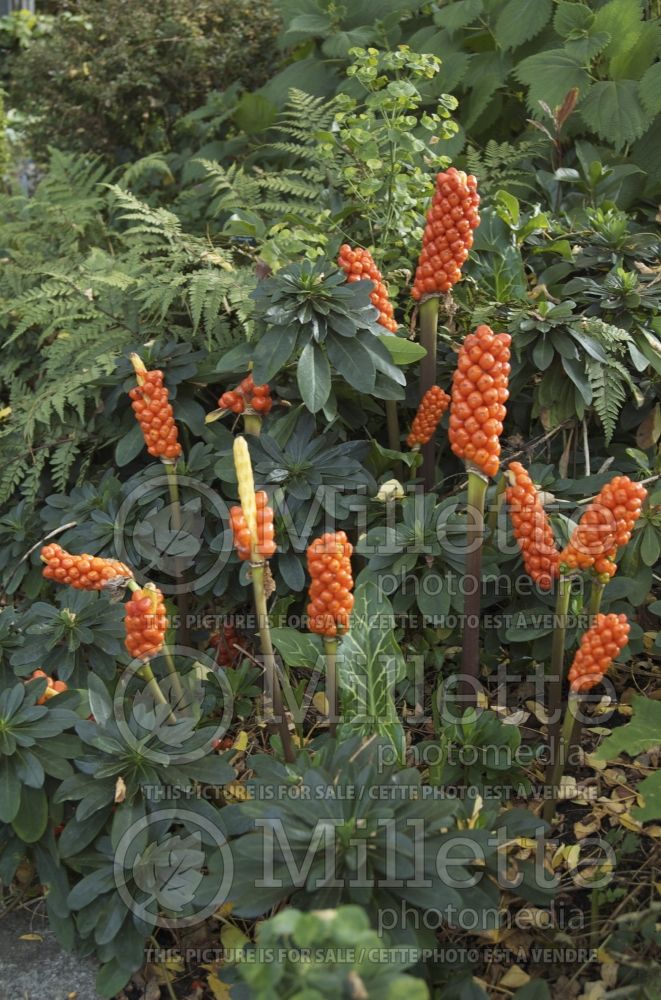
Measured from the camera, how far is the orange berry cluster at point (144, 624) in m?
1.83

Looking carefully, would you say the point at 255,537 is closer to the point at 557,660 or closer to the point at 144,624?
the point at 144,624

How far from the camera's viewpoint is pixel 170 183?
4520 mm

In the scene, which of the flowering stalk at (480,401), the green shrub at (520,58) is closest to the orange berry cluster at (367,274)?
the flowering stalk at (480,401)

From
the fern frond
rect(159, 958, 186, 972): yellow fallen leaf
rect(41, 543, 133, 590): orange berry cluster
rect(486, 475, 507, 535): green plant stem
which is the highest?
the fern frond

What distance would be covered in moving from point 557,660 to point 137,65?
373cm

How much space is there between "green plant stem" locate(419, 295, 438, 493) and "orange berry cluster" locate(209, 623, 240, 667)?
68cm

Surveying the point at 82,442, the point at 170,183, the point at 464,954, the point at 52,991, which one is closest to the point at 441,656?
the point at 464,954

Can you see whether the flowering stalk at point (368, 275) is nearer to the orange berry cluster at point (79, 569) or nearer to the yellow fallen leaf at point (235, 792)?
the orange berry cluster at point (79, 569)

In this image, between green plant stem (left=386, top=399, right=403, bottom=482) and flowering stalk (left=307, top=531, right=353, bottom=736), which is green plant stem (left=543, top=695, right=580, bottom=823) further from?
green plant stem (left=386, top=399, right=403, bottom=482)

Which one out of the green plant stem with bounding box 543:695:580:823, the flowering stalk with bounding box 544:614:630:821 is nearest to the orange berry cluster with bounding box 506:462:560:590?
the flowering stalk with bounding box 544:614:630:821

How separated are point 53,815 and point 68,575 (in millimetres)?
491

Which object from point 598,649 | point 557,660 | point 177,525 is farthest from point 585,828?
point 177,525

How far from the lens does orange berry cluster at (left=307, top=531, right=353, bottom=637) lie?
5.68ft

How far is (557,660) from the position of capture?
2027mm
